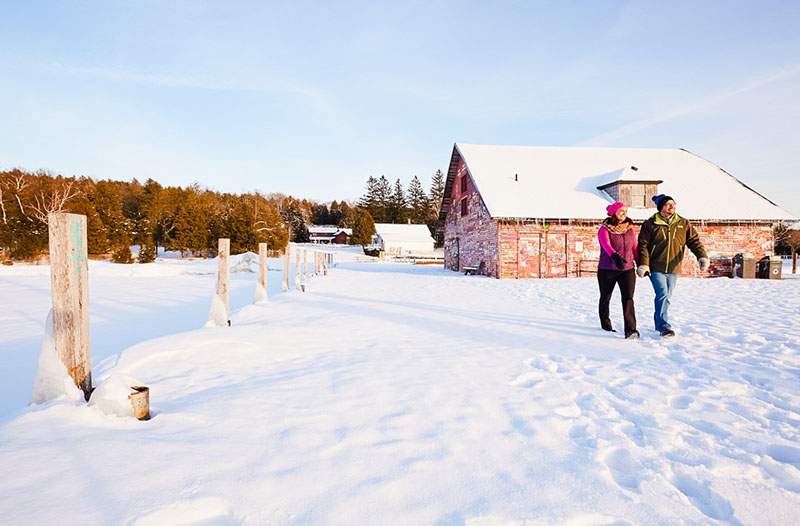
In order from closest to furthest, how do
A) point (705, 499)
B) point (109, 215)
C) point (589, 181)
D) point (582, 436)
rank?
point (705, 499) < point (582, 436) < point (589, 181) < point (109, 215)

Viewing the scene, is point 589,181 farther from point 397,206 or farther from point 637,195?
point 397,206

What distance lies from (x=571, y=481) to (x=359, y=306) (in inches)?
271

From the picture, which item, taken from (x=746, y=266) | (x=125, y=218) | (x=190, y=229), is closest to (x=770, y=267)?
(x=746, y=266)

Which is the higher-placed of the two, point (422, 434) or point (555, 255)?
point (555, 255)

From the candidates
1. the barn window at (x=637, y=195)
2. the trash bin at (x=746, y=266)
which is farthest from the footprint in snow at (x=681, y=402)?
the trash bin at (x=746, y=266)

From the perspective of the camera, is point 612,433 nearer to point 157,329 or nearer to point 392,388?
point 392,388

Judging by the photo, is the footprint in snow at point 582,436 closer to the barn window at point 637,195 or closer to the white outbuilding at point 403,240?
the barn window at point 637,195

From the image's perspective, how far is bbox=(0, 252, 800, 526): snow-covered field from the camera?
1.85 metres

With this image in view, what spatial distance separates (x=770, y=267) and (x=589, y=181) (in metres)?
8.08

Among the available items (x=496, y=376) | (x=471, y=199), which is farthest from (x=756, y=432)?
(x=471, y=199)

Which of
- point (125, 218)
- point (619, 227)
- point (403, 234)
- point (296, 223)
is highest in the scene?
point (296, 223)

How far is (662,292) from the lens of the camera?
17.5ft

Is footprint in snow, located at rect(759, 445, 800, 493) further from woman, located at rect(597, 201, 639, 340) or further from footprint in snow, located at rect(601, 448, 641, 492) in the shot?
woman, located at rect(597, 201, 639, 340)

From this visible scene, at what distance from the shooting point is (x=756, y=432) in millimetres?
2607
